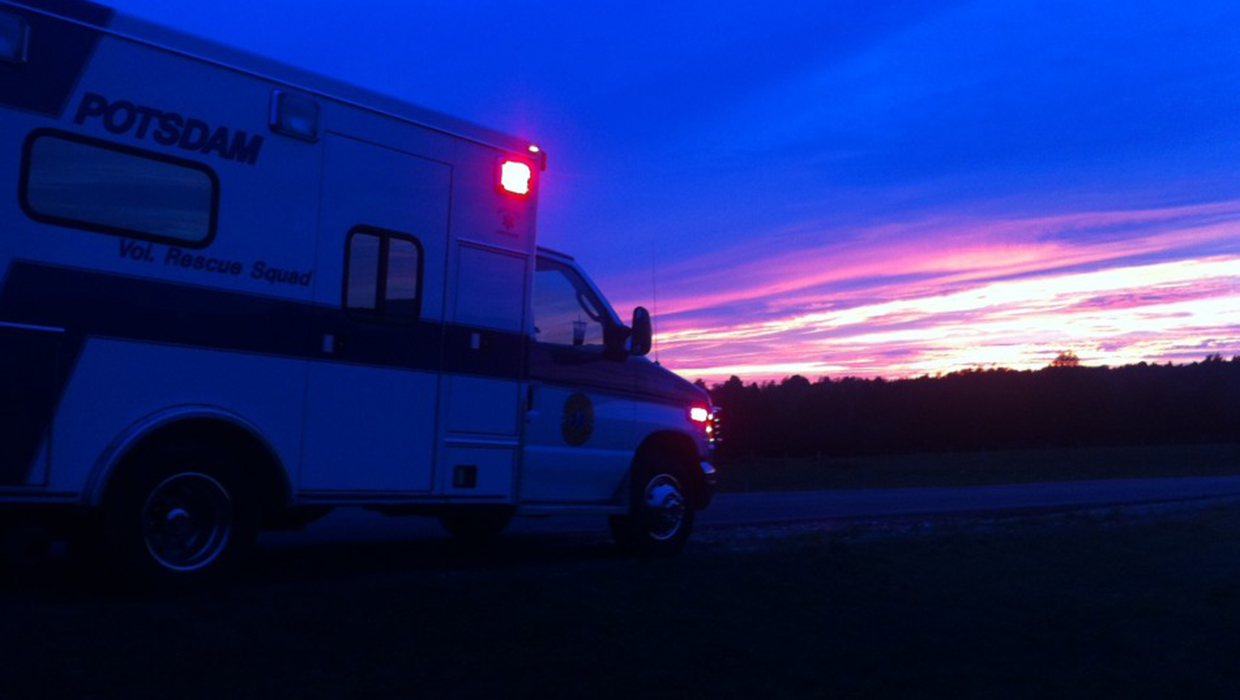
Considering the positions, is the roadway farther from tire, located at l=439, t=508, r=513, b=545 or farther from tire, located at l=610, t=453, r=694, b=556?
tire, located at l=610, t=453, r=694, b=556

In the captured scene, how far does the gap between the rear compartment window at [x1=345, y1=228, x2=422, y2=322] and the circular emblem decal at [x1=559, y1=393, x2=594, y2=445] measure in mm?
1728

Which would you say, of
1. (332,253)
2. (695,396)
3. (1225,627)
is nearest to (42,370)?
(332,253)

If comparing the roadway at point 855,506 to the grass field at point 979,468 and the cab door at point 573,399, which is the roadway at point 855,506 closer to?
the cab door at point 573,399

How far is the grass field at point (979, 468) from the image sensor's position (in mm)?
32188

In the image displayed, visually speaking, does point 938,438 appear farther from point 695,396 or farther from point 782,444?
point 695,396

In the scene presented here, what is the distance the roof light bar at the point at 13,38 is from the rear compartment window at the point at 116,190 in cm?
38

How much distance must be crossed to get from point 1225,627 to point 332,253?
19.4ft

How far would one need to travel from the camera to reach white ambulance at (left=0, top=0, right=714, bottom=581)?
6.57 meters

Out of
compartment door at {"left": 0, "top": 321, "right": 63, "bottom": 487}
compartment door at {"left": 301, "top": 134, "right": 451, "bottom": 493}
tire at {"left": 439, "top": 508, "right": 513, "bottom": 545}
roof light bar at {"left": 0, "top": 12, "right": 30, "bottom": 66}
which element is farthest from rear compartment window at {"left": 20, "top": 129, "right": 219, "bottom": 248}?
tire at {"left": 439, "top": 508, "right": 513, "bottom": 545}

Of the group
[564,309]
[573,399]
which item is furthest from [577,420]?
[564,309]

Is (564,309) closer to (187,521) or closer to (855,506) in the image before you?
(187,521)

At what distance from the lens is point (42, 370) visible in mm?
6473

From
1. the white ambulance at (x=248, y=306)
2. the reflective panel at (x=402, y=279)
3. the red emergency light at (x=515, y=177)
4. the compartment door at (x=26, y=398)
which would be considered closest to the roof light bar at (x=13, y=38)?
the white ambulance at (x=248, y=306)

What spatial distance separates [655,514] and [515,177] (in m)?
3.01
